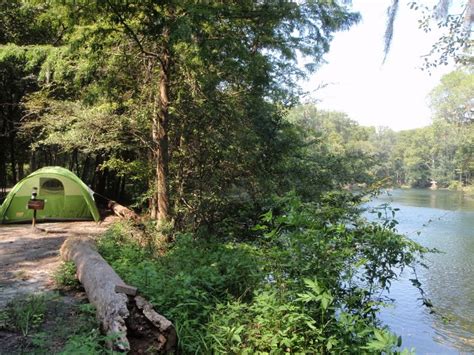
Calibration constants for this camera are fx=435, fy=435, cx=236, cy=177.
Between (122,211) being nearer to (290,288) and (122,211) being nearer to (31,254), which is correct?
(31,254)

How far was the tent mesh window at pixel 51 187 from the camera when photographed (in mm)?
10898

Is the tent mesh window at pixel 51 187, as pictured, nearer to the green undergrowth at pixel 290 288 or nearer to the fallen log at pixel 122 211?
the fallen log at pixel 122 211

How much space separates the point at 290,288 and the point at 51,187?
862 centimetres

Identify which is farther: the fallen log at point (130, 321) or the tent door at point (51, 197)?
the tent door at point (51, 197)

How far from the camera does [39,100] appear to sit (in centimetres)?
1211

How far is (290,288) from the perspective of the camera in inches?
168

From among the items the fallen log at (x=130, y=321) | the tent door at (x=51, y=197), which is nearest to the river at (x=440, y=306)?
the fallen log at (x=130, y=321)

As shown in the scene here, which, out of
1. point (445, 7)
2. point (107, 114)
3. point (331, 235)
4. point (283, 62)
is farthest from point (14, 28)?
point (445, 7)

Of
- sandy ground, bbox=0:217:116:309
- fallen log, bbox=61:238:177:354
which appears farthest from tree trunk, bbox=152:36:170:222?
fallen log, bbox=61:238:177:354

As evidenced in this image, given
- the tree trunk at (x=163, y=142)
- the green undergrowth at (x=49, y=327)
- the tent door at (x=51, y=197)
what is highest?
the tree trunk at (x=163, y=142)

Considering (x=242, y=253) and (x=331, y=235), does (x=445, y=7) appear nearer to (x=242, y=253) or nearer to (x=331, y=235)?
(x=331, y=235)

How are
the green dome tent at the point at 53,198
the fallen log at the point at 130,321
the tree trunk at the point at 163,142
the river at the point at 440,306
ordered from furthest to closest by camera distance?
the green dome tent at the point at 53,198 → the tree trunk at the point at 163,142 → the river at the point at 440,306 → the fallen log at the point at 130,321

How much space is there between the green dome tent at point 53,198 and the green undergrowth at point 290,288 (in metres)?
6.16

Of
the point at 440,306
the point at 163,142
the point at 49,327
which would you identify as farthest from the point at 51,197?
the point at 440,306
